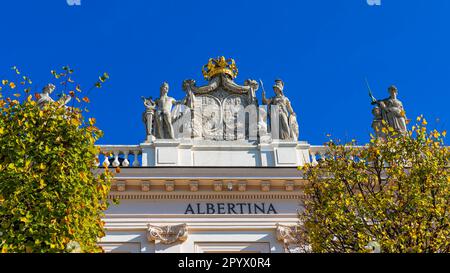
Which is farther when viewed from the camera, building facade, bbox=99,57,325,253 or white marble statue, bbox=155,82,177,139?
white marble statue, bbox=155,82,177,139

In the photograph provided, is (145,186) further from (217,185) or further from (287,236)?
(287,236)

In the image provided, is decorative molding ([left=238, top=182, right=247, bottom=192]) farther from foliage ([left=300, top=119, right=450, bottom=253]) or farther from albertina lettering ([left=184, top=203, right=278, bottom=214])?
foliage ([left=300, top=119, right=450, bottom=253])

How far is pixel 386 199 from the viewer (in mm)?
16172

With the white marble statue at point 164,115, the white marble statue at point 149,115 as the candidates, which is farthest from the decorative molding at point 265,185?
the white marble statue at point 149,115

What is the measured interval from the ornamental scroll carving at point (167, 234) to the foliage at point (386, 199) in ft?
18.6

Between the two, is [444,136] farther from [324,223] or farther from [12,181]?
[12,181]

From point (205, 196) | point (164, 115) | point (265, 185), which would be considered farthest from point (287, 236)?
point (164, 115)

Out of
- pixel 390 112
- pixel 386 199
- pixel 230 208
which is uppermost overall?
pixel 390 112

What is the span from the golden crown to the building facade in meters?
2.69

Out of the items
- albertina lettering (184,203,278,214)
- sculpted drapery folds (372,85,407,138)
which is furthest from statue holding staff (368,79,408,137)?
albertina lettering (184,203,278,214)

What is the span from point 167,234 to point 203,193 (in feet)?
5.74

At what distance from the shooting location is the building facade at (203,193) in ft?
75.0

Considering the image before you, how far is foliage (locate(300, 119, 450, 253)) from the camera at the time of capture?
1556 cm

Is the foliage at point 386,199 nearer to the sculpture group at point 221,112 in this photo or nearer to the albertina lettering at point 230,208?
the albertina lettering at point 230,208
